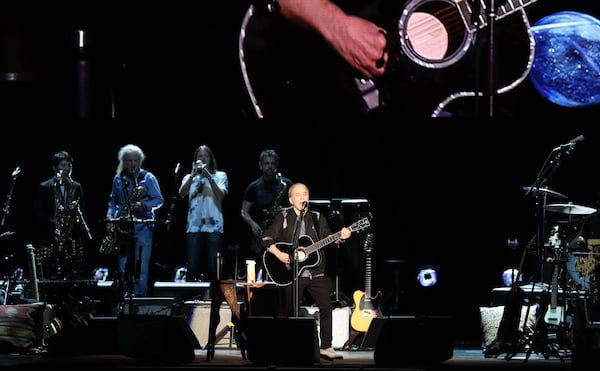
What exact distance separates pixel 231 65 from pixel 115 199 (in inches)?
88.5

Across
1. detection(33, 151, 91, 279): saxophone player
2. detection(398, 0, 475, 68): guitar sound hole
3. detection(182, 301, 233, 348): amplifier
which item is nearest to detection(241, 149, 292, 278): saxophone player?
detection(182, 301, 233, 348): amplifier

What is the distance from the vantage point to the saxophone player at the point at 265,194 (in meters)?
11.4

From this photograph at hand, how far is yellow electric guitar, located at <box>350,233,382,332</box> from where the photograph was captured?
10.9m

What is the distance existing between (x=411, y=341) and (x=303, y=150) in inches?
190

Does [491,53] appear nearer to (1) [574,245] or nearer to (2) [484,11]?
(2) [484,11]

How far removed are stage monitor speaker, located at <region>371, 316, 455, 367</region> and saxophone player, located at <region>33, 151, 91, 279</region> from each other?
13.5ft

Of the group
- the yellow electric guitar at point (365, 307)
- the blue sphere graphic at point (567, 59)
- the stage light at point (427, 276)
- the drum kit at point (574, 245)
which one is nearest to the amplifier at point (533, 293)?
the drum kit at point (574, 245)

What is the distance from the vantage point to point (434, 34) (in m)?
12.0

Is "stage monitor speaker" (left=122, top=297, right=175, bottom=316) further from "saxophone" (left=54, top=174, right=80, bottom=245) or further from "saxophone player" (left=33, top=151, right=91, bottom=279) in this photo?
"saxophone" (left=54, top=174, right=80, bottom=245)

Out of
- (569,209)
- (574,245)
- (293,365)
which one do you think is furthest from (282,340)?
(574,245)

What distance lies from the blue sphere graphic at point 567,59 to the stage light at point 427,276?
2.56 meters

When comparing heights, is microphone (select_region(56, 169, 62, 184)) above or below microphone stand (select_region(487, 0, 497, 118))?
below

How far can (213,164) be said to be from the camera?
11633 mm

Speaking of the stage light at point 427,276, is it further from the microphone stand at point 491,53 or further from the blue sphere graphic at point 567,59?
the blue sphere graphic at point 567,59
